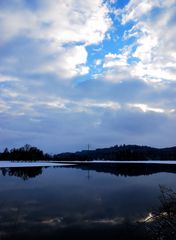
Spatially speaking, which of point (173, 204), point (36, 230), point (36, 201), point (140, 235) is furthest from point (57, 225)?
point (173, 204)

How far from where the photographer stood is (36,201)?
916 inches

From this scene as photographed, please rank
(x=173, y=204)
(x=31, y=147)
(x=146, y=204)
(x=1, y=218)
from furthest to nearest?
(x=31, y=147)
(x=146, y=204)
(x=1, y=218)
(x=173, y=204)

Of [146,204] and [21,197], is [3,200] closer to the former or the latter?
[21,197]

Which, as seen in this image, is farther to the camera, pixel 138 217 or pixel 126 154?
pixel 126 154

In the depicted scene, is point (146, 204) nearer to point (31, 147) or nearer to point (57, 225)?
point (57, 225)

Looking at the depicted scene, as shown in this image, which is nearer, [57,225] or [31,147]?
[57,225]

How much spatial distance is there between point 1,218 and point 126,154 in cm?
15566

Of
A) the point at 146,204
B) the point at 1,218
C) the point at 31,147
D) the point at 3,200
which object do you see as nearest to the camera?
the point at 1,218

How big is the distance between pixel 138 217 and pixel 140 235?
12.7 feet

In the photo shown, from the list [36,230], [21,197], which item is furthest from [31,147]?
[36,230]

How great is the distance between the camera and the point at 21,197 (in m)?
25.2

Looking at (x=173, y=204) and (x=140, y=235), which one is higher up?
(x=173, y=204)

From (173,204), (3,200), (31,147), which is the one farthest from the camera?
(31,147)

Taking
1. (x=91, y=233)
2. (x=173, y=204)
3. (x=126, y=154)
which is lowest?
(x=91, y=233)
